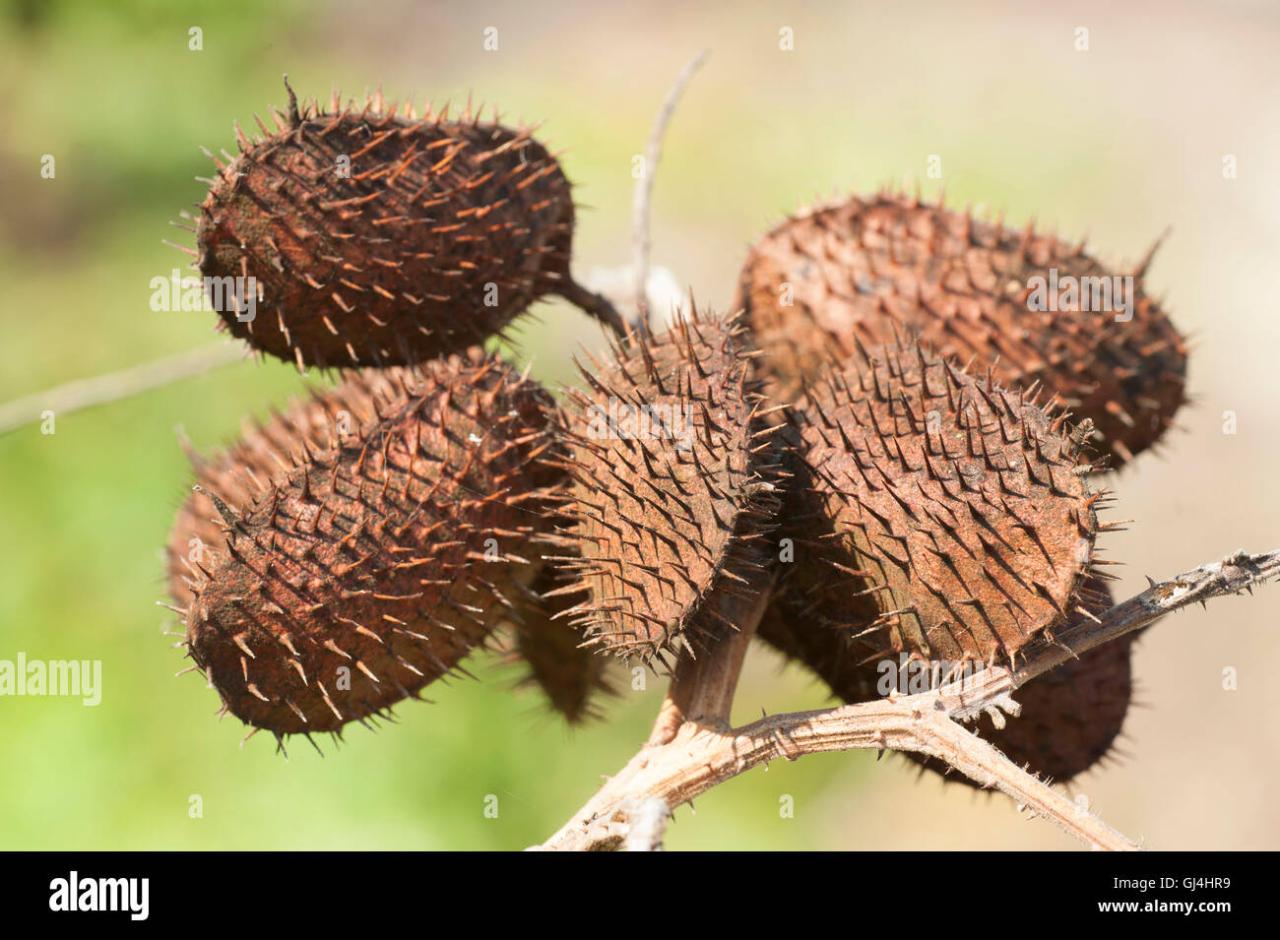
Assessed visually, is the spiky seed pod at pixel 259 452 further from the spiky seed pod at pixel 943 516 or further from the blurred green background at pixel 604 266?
the blurred green background at pixel 604 266

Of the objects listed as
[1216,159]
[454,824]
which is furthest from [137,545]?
[1216,159]

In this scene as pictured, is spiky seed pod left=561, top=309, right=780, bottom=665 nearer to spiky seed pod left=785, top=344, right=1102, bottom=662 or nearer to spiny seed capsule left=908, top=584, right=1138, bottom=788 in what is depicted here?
spiky seed pod left=785, top=344, right=1102, bottom=662

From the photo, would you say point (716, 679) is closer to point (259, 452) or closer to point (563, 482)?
point (563, 482)

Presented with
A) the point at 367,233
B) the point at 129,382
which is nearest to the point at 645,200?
the point at 367,233

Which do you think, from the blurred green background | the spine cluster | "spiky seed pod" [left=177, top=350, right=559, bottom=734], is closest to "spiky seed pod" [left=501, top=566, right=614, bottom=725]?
the spine cluster

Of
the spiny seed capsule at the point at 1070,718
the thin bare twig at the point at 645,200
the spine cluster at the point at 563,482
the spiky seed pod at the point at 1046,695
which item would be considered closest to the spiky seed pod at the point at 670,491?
the spine cluster at the point at 563,482

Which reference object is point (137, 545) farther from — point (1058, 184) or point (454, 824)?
point (1058, 184)
